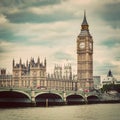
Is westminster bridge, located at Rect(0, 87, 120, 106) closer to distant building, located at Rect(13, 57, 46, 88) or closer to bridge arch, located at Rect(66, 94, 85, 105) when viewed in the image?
bridge arch, located at Rect(66, 94, 85, 105)

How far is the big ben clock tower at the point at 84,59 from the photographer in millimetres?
63688

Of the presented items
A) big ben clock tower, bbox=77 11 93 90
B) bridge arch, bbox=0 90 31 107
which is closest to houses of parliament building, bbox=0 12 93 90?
big ben clock tower, bbox=77 11 93 90

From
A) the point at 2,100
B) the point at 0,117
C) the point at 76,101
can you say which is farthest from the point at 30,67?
the point at 0,117

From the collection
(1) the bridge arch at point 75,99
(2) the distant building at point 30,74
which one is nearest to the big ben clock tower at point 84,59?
(2) the distant building at point 30,74

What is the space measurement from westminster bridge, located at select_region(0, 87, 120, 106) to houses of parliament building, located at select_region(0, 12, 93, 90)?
5.91 m

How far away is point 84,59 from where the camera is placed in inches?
2537

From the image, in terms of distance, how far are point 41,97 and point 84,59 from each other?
21.1 m

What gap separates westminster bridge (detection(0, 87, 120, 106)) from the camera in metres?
36.4

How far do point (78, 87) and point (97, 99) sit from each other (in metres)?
12.2

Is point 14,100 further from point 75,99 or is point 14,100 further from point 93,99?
point 93,99

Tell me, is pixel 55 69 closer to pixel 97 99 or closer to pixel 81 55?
pixel 81 55

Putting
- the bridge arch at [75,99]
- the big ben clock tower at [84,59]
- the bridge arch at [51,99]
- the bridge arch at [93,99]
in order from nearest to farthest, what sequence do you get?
1. the bridge arch at [51,99]
2. the bridge arch at [75,99]
3. the bridge arch at [93,99]
4. the big ben clock tower at [84,59]

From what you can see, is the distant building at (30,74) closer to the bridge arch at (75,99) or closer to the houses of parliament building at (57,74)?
the houses of parliament building at (57,74)

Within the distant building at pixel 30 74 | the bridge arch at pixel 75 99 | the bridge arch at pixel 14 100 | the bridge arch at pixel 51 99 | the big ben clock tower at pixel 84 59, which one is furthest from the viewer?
the big ben clock tower at pixel 84 59
